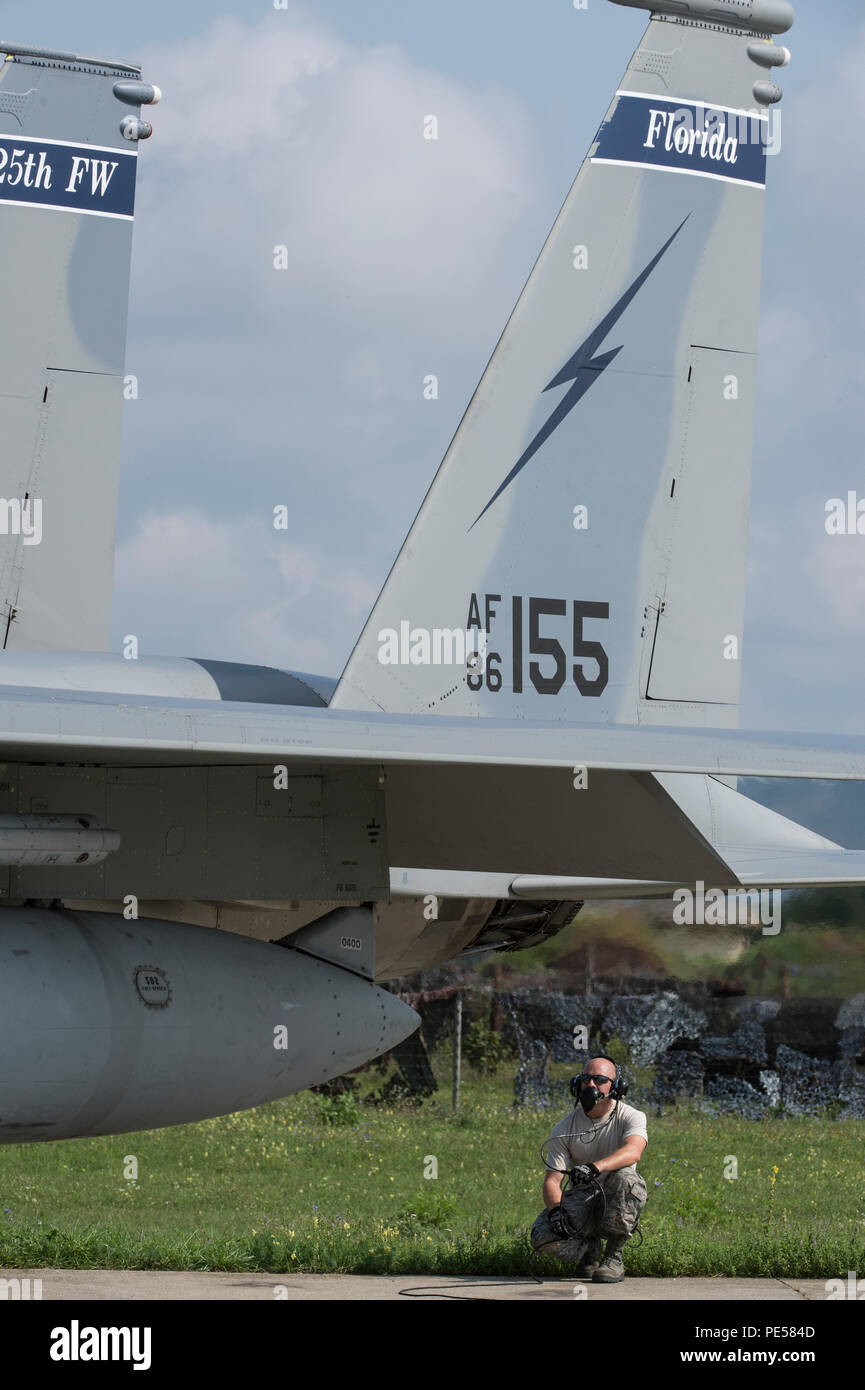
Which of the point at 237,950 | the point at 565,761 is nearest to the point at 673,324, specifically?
the point at 565,761

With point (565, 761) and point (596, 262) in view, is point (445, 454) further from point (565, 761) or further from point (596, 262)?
point (565, 761)

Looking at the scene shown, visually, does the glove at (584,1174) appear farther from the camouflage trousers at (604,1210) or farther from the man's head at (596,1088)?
the man's head at (596,1088)

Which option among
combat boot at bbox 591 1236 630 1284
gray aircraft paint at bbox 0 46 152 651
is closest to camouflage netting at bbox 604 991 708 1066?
gray aircraft paint at bbox 0 46 152 651

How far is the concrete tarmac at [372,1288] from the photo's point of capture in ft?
21.2

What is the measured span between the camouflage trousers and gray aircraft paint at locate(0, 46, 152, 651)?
178 inches

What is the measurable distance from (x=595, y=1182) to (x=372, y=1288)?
1090 millimetres

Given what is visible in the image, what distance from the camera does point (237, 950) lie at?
606cm

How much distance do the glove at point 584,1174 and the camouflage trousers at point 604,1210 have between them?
0.09 feet

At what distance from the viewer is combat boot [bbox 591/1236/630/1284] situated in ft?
22.5

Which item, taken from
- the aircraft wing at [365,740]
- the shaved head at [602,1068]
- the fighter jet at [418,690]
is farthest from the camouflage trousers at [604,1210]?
the aircraft wing at [365,740]

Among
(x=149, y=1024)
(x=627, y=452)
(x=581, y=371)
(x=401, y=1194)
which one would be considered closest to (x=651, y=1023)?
(x=401, y=1194)

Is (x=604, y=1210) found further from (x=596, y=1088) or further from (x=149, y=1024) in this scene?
(x=149, y=1024)

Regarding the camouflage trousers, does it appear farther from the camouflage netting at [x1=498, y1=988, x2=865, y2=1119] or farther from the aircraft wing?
the camouflage netting at [x1=498, y1=988, x2=865, y2=1119]

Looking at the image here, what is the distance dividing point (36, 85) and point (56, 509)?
111 inches
